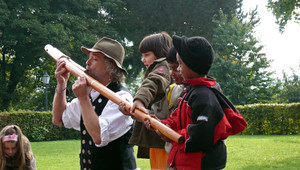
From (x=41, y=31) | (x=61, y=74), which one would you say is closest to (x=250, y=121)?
(x=41, y=31)

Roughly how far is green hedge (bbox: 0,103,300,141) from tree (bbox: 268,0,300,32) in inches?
186

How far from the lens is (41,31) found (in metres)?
25.7

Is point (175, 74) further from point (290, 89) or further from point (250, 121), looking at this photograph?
point (290, 89)

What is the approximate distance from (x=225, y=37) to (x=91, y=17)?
11118 mm

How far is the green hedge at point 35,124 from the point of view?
21.9m

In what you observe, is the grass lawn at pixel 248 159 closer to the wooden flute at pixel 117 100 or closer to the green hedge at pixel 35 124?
the green hedge at pixel 35 124

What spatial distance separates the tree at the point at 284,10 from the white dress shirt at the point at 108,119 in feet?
56.6

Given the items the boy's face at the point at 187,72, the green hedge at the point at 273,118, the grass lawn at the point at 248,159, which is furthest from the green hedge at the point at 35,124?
the boy's face at the point at 187,72

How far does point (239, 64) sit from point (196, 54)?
1251 inches

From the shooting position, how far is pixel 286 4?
19.4 metres

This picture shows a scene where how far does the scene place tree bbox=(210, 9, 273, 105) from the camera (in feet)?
109

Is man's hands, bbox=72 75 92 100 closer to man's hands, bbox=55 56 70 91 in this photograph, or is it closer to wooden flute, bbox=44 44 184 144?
wooden flute, bbox=44 44 184 144

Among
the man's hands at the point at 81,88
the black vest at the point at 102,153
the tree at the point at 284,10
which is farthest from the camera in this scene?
the tree at the point at 284,10

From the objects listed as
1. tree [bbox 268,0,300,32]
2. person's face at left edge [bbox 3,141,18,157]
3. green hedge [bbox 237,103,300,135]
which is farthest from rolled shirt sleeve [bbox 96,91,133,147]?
green hedge [bbox 237,103,300,135]
